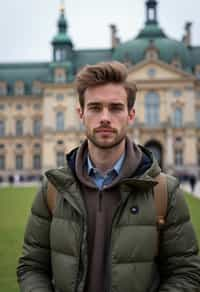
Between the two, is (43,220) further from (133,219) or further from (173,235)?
(173,235)

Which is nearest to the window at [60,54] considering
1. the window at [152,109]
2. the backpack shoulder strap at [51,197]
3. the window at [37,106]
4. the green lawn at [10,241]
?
the window at [37,106]

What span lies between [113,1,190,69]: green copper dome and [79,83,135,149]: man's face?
162ft

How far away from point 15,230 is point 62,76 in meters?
43.1

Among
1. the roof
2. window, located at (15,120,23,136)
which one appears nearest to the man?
window, located at (15,120,23,136)

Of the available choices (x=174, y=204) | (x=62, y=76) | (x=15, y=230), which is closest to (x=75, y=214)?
(x=174, y=204)

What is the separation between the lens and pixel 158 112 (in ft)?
164

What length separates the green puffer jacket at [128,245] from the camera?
2.57 meters

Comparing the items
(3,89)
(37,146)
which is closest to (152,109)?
(37,146)

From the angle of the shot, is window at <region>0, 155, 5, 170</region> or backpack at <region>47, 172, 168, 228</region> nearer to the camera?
backpack at <region>47, 172, 168, 228</region>

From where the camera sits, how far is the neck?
279cm

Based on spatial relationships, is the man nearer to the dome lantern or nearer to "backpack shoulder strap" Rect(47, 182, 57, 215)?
"backpack shoulder strap" Rect(47, 182, 57, 215)

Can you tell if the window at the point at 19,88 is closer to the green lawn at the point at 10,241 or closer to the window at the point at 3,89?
the window at the point at 3,89

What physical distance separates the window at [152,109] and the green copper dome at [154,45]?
5.09 m

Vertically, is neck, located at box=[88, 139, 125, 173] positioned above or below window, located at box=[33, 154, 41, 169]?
above
